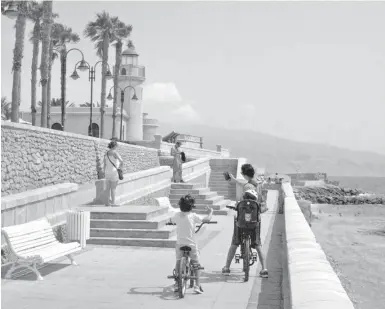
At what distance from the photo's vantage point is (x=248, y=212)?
820 centimetres

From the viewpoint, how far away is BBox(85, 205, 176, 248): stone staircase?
1194 cm

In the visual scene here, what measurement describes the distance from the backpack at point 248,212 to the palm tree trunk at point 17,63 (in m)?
20.2

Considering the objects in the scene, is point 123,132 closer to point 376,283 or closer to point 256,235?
point 376,283

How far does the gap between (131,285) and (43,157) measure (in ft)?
35.6

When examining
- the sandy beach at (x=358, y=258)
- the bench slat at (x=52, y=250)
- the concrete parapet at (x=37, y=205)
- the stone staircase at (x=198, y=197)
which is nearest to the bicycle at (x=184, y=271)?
the bench slat at (x=52, y=250)

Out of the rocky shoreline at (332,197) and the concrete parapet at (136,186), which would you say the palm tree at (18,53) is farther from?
the rocky shoreline at (332,197)

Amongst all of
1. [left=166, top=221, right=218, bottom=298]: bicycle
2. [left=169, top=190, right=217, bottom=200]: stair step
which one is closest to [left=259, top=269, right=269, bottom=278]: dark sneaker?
[left=166, top=221, right=218, bottom=298]: bicycle

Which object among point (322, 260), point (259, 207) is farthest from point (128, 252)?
point (322, 260)

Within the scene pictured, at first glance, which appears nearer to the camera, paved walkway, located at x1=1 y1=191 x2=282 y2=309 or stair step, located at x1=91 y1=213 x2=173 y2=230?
paved walkway, located at x1=1 y1=191 x2=282 y2=309

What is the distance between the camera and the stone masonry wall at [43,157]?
611 inches

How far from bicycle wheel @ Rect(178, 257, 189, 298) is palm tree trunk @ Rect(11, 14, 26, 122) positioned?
20.8 m

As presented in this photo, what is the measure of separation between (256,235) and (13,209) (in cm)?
395

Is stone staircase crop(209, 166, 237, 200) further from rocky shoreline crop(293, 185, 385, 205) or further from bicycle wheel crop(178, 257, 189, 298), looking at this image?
rocky shoreline crop(293, 185, 385, 205)

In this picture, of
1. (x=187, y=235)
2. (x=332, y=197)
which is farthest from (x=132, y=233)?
(x=332, y=197)
